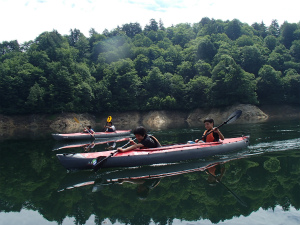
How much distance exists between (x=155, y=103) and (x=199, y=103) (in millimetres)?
8863

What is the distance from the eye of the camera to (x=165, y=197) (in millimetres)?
7688

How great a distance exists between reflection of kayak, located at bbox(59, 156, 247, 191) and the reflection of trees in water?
1.54 ft

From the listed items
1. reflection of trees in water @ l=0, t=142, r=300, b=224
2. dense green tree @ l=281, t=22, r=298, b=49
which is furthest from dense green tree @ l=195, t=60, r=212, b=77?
reflection of trees in water @ l=0, t=142, r=300, b=224

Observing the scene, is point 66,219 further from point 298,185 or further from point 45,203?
point 298,185

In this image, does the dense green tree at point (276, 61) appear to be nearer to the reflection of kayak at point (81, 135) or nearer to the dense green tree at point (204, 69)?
the dense green tree at point (204, 69)

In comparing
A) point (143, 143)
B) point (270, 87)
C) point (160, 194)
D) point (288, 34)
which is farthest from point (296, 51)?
point (160, 194)

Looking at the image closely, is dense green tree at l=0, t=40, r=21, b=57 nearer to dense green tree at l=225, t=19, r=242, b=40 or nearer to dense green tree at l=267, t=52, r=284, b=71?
dense green tree at l=225, t=19, r=242, b=40

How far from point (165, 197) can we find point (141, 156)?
3650mm

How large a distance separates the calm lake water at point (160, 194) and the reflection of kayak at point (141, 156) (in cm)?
32

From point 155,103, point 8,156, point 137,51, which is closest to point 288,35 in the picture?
point 137,51

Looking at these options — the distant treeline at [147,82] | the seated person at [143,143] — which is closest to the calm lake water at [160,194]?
the seated person at [143,143]

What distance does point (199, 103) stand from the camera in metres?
53.5

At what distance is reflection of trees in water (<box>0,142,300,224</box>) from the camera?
6.78 m

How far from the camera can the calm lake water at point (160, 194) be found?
6.64 metres
